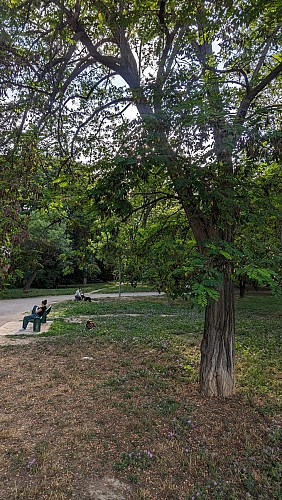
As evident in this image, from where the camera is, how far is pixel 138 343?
8.17 metres

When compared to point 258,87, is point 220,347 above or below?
below

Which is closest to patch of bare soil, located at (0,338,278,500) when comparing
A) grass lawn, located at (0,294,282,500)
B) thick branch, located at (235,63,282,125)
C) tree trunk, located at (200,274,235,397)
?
grass lawn, located at (0,294,282,500)

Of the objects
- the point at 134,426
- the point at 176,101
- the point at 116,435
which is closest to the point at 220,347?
the point at 134,426

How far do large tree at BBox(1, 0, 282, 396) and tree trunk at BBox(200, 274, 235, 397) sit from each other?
0.01m

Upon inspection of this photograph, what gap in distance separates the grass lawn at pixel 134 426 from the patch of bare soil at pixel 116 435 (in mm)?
12

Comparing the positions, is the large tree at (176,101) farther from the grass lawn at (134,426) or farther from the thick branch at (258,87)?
the grass lawn at (134,426)

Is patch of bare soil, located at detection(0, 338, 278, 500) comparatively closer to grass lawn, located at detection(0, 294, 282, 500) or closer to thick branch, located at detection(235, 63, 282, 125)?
grass lawn, located at detection(0, 294, 282, 500)

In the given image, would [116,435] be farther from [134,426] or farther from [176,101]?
[176,101]

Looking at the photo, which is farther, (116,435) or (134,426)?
(134,426)

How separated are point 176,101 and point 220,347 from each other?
126 inches

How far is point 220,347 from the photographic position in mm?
4785

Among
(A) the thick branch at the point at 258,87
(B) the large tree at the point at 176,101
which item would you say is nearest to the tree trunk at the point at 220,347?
(B) the large tree at the point at 176,101

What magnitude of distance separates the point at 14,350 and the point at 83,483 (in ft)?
16.9

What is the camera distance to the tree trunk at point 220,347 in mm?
4793
